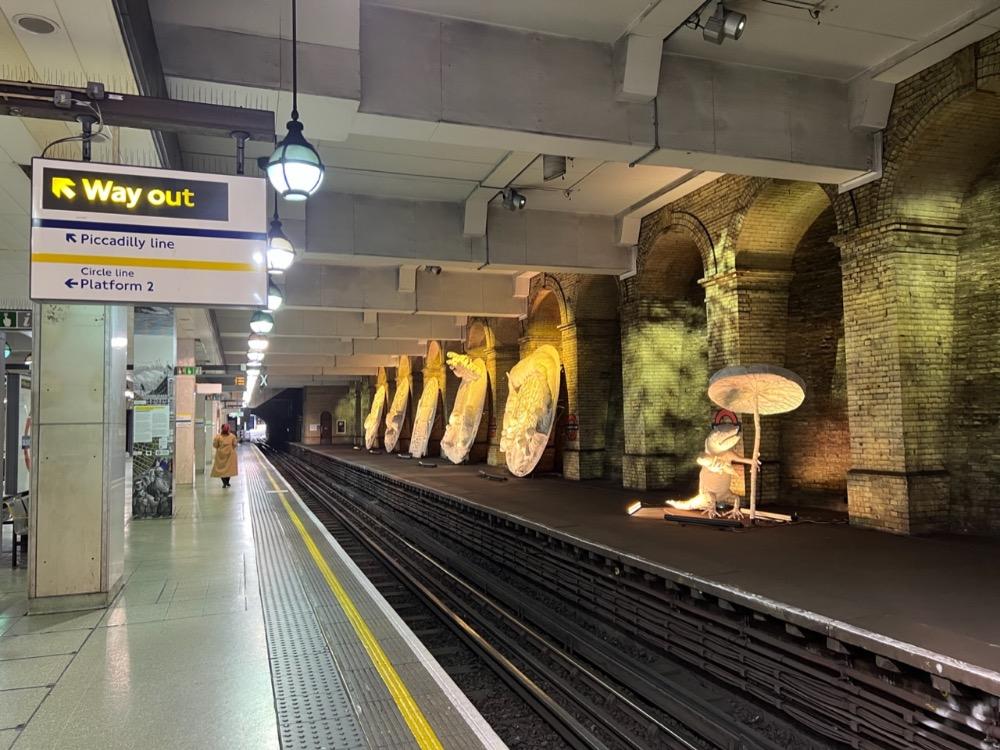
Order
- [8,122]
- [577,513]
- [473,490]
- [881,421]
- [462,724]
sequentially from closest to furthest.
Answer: [462,724] < [8,122] < [881,421] < [577,513] < [473,490]

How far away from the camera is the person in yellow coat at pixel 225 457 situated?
1809cm

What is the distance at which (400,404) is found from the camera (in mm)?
28906

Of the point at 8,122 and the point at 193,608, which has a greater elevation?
the point at 8,122

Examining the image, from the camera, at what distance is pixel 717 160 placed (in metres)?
7.19

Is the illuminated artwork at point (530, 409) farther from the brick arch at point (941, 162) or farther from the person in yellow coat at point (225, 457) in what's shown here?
the brick arch at point (941, 162)

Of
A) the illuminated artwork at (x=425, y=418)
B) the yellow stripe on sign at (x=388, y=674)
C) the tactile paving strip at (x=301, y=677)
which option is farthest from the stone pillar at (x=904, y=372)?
the illuminated artwork at (x=425, y=418)

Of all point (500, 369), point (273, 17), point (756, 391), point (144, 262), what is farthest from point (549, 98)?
point (500, 369)

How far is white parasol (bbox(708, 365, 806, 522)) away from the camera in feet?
26.2

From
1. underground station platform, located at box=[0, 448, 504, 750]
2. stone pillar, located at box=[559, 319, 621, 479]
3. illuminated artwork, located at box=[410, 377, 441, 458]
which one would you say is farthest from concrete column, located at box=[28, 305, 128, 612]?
illuminated artwork, located at box=[410, 377, 441, 458]

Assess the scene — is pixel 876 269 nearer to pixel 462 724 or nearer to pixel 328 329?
pixel 462 724

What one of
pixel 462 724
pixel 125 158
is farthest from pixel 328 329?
pixel 462 724

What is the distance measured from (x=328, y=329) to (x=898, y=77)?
15.1 m

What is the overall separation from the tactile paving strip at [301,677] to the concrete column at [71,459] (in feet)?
5.00

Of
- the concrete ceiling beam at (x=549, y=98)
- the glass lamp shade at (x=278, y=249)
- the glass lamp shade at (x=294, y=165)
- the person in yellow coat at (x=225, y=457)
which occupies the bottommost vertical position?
the person in yellow coat at (x=225, y=457)
